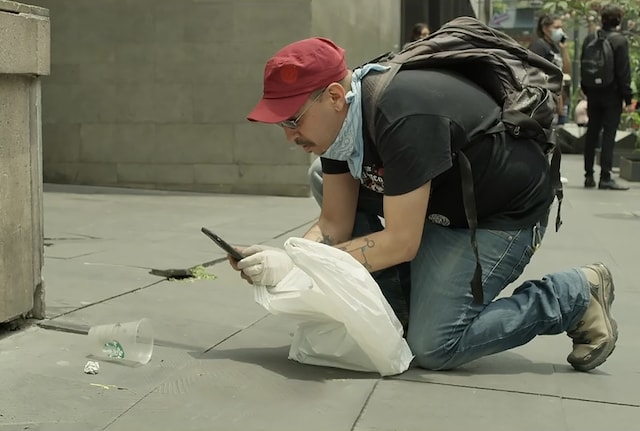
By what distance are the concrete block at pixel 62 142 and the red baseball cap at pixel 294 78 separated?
23.2ft

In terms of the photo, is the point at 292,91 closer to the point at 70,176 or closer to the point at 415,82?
the point at 415,82

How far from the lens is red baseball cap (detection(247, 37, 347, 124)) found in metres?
3.08

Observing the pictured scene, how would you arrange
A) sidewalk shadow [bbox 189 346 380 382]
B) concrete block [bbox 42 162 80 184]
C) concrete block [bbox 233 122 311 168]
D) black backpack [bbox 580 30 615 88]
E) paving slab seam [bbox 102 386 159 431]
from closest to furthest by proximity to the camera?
paving slab seam [bbox 102 386 159 431], sidewalk shadow [bbox 189 346 380 382], concrete block [bbox 233 122 311 168], concrete block [bbox 42 162 80 184], black backpack [bbox 580 30 615 88]

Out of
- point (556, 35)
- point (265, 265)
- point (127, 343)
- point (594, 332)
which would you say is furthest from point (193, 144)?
point (594, 332)

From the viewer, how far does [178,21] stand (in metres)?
9.38

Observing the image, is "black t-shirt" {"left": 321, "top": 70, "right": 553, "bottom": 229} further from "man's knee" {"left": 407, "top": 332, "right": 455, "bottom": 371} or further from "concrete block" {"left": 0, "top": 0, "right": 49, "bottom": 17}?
"concrete block" {"left": 0, "top": 0, "right": 49, "bottom": 17}

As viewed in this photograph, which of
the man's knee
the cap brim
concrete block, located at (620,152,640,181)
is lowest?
concrete block, located at (620,152,640,181)

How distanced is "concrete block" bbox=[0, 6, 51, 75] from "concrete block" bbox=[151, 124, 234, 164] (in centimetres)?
568

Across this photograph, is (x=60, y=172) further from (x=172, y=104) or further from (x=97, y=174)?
(x=172, y=104)

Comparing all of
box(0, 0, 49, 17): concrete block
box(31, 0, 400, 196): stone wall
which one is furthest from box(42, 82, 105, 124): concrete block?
box(0, 0, 49, 17): concrete block

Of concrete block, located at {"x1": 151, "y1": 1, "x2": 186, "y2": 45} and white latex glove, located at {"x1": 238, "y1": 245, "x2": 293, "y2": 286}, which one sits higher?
concrete block, located at {"x1": 151, "y1": 1, "x2": 186, "y2": 45}

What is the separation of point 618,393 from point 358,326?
35.6 inches

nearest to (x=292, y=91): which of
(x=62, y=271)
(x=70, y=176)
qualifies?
(x=62, y=271)

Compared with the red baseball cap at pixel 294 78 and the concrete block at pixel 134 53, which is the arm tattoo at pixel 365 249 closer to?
the red baseball cap at pixel 294 78
